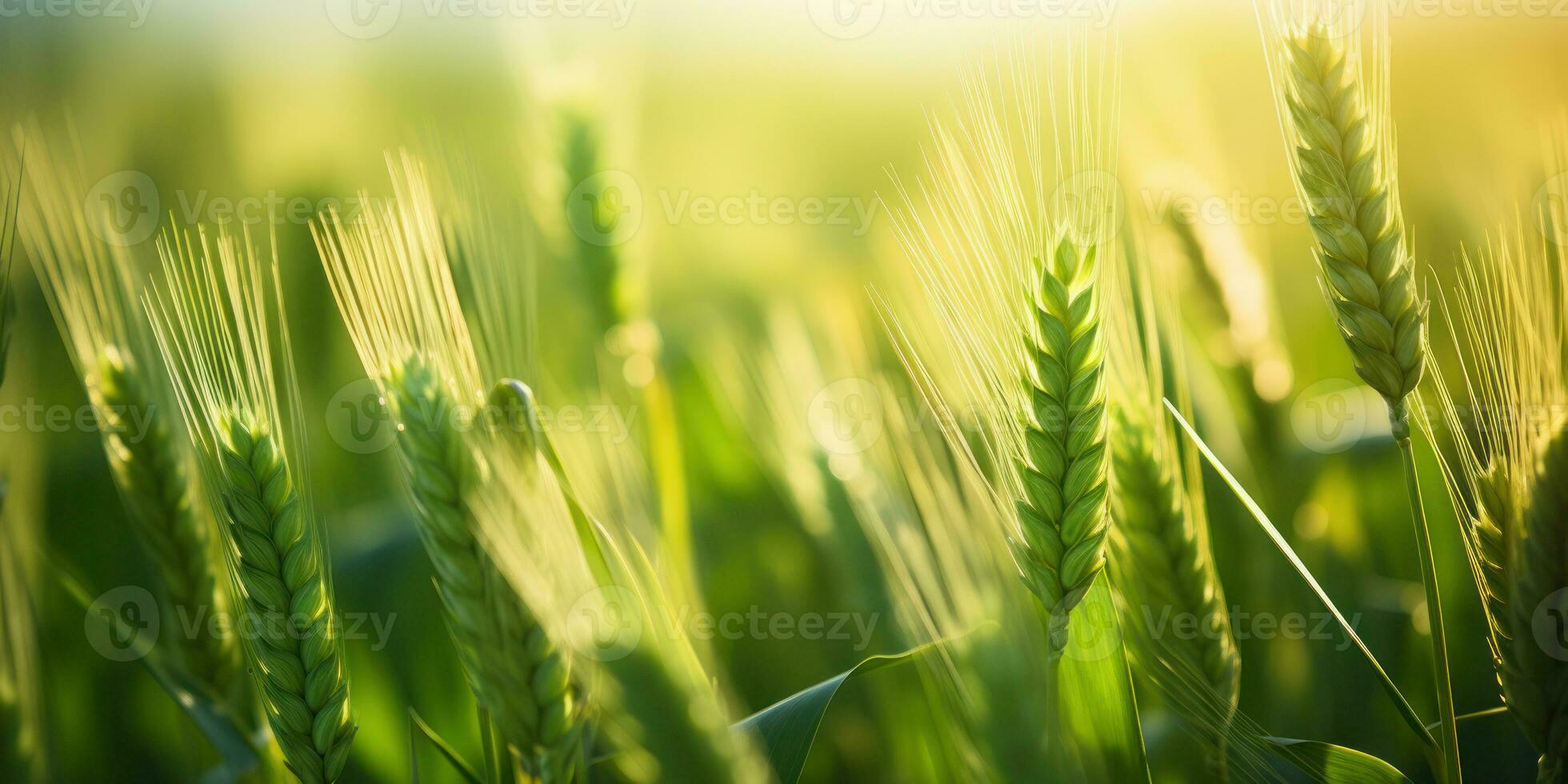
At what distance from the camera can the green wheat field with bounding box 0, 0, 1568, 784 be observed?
659 mm

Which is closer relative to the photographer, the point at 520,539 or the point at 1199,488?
the point at 520,539

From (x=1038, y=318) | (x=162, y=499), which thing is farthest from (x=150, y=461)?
(x=1038, y=318)

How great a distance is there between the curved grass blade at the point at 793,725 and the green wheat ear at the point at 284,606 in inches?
13.6

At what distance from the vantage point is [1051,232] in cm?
69

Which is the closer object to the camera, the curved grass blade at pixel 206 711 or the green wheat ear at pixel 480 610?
the green wheat ear at pixel 480 610

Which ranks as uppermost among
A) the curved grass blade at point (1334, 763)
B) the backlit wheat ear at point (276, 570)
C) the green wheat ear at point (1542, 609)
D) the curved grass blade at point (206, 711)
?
the backlit wheat ear at point (276, 570)

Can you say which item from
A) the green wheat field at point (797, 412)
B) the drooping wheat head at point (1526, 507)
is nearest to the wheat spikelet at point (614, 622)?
the green wheat field at point (797, 412)

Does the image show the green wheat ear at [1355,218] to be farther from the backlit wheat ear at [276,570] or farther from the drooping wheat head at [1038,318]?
the backlit wheat ear at [276,570]

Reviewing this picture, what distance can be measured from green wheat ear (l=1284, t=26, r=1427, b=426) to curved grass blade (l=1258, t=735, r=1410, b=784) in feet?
0.93

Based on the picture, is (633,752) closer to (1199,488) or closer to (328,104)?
(1199,488)

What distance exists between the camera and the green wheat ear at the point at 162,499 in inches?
31.7

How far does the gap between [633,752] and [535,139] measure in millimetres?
807

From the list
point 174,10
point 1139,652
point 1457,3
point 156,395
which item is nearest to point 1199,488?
point 1139,652

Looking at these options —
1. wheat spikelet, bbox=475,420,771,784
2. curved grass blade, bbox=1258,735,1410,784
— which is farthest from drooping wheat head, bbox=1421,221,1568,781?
wheat spikelet, bbox=475,420,771,784
